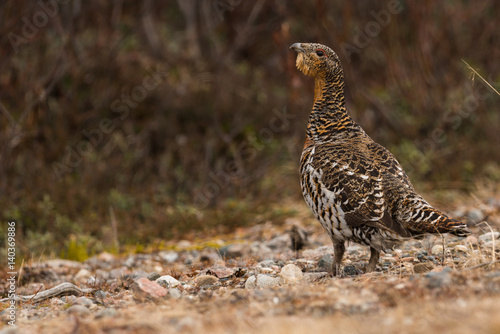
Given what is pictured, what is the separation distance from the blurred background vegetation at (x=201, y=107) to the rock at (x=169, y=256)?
530mm

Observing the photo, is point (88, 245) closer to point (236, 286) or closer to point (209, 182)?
point (209, 182)

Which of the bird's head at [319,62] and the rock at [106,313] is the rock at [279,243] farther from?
the rock at [106,313]

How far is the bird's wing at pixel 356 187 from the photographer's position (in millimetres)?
4160

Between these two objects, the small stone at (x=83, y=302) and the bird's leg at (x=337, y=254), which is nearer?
the small stone at (x=83, y=302)

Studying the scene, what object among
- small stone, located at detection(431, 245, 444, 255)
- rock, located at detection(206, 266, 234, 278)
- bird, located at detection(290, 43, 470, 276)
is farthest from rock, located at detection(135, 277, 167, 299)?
small stone, located at detection(431, 245, 444, 255)

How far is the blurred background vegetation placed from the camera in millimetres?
7480

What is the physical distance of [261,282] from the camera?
4.09 metres

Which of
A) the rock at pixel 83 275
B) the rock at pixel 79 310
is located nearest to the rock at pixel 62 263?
the rock at pixel 83 275

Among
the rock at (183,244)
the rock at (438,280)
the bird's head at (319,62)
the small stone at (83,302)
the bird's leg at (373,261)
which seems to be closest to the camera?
the rock at (438,280)

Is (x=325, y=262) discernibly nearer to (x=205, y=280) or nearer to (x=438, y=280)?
(x=205, y=280)

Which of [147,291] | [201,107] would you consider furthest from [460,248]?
[201,107]

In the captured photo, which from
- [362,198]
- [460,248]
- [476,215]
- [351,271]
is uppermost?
[362,198]

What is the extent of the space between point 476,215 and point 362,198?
284 centimetres

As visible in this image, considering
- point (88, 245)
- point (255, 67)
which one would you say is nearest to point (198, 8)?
point (255, 67)
